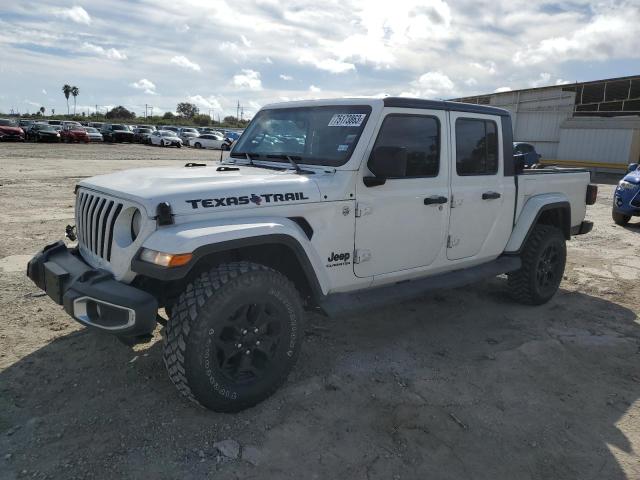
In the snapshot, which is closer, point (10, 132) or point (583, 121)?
point (583, 121)

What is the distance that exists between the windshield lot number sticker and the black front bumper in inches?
73.0

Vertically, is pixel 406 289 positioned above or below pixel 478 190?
below

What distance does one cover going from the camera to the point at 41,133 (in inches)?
1299

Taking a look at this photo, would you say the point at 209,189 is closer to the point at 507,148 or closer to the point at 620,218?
the point at 507,148

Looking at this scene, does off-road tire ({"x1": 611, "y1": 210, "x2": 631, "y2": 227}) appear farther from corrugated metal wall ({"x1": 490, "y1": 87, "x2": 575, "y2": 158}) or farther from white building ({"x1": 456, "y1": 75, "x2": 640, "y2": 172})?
corrugated metal wall ({"x1": 490, "y1": 87, "x2": 575, "y2": 158})

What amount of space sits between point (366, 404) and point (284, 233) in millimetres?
1216

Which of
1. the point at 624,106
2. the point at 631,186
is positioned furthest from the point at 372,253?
the point at 624,106

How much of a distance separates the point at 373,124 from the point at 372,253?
92 cm

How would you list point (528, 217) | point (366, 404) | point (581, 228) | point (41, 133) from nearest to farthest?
point (366, 404)
point (528, 217)
point (581, 228)
point (41, 133)

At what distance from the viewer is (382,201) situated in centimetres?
359

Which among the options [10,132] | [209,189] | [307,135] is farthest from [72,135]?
[209,189]

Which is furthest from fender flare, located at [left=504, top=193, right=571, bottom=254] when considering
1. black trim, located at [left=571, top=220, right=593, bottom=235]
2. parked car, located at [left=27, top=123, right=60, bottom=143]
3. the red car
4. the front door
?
the red car

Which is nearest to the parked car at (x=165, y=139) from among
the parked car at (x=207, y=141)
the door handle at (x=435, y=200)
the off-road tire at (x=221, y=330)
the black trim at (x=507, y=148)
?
the parked car at (x=207, y=141)

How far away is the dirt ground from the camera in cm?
265
